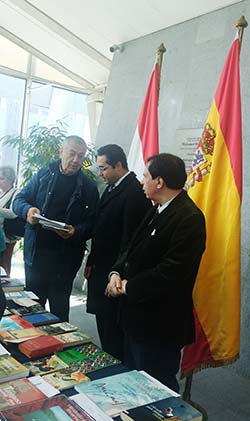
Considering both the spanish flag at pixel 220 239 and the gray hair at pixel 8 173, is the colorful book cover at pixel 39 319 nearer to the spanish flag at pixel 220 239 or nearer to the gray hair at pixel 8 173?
the spanish flag at pixel 220 239

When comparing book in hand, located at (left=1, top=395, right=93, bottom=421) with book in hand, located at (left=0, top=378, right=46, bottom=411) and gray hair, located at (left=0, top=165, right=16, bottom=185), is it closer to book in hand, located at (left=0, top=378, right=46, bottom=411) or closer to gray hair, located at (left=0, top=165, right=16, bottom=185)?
book in hand, located at (left=0, top=378, right=46, bottom=411)

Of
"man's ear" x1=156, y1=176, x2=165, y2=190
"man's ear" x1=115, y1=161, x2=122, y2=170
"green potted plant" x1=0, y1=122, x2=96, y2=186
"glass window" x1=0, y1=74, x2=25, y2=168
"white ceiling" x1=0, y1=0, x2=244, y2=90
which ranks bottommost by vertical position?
"man's ear" x1=156, y1=176, x2=165, y2=190

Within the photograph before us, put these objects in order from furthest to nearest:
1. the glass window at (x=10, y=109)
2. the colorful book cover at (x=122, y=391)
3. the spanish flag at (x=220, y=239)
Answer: the glass window at (x=10, y=109), the spanish flag at (x=220, y=239), the colorful book cover at (x=122, y=391)

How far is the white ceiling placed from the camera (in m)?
3.10

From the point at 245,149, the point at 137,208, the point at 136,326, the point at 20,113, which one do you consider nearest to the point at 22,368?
the point at 136,326

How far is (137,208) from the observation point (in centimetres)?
193

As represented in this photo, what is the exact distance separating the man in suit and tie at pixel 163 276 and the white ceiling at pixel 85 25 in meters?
1.88

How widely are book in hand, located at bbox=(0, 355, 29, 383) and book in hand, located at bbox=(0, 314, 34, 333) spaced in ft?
0.75

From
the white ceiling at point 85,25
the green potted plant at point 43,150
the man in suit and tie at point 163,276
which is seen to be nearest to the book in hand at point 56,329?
the man in suit and tie at point 163,276

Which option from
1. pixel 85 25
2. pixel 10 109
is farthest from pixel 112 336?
pixel 10 109

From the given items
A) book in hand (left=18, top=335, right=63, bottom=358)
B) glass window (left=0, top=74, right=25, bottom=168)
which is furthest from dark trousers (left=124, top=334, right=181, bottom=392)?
glass window (left=0, top=74, right=25, bottom=168)

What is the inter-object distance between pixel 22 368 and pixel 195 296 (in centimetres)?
109

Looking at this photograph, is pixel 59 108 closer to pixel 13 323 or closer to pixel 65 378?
pixel 13 323

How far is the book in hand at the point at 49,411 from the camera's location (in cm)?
89
